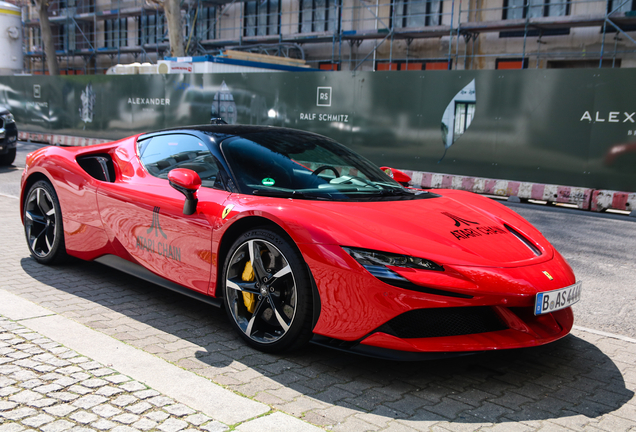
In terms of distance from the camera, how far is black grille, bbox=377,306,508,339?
9.61ft

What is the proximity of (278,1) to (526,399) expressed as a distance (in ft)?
106

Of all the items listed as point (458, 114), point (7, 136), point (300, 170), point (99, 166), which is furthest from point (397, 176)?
point (7, 136)

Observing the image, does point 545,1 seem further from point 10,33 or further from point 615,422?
point 10,33

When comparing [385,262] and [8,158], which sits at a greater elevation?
[385,262]

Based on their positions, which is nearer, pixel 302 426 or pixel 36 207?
pixel 302 426

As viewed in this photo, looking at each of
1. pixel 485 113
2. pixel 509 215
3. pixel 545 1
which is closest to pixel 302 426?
pixel 509 215

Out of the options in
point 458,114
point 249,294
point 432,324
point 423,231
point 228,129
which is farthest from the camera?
point 458,114

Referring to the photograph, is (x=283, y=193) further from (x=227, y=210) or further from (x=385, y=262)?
(x=385, y=262)

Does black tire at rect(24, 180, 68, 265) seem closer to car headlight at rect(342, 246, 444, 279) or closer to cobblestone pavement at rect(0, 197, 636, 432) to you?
cobblestone pavement at rect(0, 197, 636, 432)

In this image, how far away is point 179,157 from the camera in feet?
13.8

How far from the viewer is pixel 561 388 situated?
307cm

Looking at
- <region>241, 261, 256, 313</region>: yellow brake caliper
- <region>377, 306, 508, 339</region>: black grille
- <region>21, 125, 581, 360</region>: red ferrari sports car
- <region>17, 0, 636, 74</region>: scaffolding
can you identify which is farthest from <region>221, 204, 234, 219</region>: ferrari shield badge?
<region>17, 0, 636, 74</region>: scaffolding

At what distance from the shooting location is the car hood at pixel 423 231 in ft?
10.0

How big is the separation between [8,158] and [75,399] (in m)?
12.3
